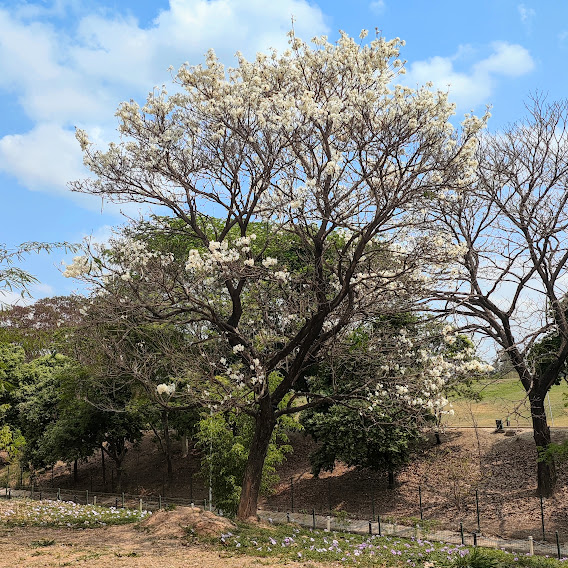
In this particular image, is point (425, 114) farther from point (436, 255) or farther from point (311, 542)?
point (311, 542)

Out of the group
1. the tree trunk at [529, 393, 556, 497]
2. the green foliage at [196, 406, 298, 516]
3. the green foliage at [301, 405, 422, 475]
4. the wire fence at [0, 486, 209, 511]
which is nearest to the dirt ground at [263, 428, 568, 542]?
the tree trunk at [529, 393, 556, 497]

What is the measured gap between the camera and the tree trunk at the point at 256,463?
13797 mm

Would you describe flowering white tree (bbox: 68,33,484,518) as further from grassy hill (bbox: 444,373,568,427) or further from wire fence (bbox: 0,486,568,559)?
grassy hill (bbox: 444,373,568,427)

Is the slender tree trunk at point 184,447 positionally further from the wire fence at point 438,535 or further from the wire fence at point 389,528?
the wire fence at point 438,535

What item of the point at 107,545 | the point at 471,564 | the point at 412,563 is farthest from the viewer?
the point at 107,545

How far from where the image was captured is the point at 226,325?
44.4 ft

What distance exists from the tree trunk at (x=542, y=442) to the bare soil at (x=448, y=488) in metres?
0.40

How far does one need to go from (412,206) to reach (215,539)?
344 inches

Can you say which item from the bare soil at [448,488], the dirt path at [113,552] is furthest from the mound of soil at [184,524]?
the bare soil at [448,488]

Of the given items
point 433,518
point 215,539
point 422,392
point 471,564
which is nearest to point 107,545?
point 215,539

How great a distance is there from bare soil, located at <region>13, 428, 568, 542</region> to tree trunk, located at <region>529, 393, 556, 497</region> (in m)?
0.40

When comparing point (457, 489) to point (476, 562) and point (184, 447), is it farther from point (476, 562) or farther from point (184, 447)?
point (184, 447)

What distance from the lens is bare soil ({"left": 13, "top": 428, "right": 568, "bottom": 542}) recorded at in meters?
20.2

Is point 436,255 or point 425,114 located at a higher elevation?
point 425,114
